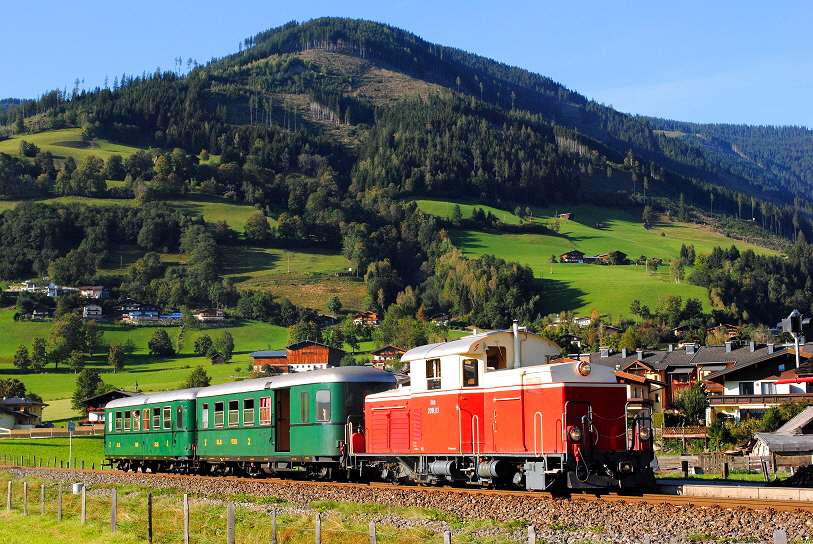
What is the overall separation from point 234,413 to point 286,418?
4.08 m

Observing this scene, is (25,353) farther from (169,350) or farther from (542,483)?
(542,483)

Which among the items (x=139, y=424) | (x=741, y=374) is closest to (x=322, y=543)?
(x=139, y=424)

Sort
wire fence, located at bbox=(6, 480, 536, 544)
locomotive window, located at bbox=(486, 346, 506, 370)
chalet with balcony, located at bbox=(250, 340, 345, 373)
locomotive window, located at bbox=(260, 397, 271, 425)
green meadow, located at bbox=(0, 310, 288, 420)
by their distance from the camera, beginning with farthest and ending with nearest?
chalet with balcony, located at bbox=(250, 340, 345, 373)
green meadow, located at bbox=(0, 310, 288, 420)
locomotive window, located at bbox=(260, 397, 271, 425)
locomotive window, located at bbox=(486, 346, 506, 370)
wire fence, located at bbox=(6, 480, 536, 544)

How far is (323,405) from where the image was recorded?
110 feet

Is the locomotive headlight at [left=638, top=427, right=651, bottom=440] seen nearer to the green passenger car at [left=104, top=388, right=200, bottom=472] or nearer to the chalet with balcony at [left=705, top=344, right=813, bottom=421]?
the green passenger car at [left=104, top=388, right=200, bottom=472]

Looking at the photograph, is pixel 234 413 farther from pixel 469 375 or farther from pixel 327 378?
pixel 469 375

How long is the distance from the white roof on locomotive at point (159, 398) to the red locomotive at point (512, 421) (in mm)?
14496

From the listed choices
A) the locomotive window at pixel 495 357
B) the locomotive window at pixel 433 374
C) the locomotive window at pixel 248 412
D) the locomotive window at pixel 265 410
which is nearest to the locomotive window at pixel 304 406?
the locomotive window at pixel 265 410

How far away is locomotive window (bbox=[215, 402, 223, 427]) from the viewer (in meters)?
39.8

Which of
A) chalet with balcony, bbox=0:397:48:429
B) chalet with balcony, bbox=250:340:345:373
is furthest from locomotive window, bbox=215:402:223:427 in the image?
chalet with balcony, bbox=250:340:345:373

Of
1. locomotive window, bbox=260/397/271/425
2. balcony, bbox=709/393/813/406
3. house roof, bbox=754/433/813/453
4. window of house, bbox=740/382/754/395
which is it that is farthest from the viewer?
window of house, bbox=740/382/754/395

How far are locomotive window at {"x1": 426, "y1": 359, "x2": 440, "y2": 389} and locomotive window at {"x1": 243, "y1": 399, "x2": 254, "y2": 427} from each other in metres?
10.9

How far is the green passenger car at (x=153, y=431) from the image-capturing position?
138ft

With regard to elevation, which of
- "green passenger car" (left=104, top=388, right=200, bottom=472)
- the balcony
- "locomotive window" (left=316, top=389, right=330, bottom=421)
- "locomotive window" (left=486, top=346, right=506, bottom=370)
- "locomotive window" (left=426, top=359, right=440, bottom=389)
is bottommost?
the balcony
